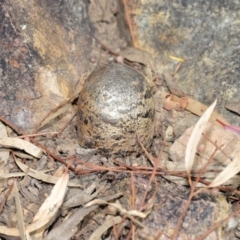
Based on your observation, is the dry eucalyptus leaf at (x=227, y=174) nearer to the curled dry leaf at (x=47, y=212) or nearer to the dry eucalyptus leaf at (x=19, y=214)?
the curled dry leaf at (x=47, y=212)

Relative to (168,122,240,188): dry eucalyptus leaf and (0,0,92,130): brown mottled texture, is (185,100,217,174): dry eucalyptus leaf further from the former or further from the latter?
(0,0,92,130): brown mottled texture

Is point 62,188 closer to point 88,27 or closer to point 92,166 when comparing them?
point 92,166

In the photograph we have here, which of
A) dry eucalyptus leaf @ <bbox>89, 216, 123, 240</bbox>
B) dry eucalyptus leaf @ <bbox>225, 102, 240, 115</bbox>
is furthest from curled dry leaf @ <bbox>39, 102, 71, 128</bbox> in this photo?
dry eucalyptus leaf @ <bbox>225, 102, 240, 115</bbox>

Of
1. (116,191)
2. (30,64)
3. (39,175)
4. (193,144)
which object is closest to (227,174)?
(193,144)

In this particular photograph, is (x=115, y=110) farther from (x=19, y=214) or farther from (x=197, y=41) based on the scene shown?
(x=197, y=41)

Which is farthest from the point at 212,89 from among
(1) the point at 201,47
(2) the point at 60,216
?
(2) the point at 60,216

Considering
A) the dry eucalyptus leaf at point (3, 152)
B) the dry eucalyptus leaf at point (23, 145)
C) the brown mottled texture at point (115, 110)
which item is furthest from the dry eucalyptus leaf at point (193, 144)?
the dry eucalyptus leaf at point (3, 152)

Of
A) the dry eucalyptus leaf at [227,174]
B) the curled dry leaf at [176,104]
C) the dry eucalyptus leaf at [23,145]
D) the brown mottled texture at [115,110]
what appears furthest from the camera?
the curled dry leaf at [176,104]
